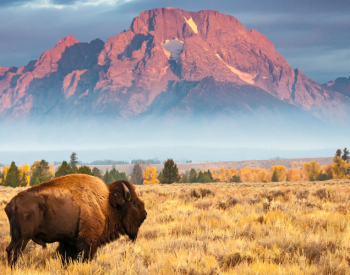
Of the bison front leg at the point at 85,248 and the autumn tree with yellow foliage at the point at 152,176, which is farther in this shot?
the autumn tree with yellow foliage at the point at 152,176

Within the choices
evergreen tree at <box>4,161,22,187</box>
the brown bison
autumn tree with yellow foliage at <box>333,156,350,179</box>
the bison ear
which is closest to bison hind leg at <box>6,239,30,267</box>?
the brown bison

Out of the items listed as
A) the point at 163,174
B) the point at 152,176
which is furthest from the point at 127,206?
the point at 152,176

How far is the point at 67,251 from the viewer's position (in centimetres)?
621

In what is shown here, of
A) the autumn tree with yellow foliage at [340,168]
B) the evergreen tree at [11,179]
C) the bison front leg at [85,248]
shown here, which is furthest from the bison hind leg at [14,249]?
the autumn tree with yellow foliage at [340,168]

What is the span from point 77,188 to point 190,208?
7.20 m

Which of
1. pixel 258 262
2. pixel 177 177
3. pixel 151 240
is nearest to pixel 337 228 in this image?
pixel 258 262

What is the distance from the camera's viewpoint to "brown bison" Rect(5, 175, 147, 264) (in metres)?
5.23

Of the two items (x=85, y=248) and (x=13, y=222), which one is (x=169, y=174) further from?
(x=13, y=222)

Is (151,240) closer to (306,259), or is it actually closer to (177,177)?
(306,259)

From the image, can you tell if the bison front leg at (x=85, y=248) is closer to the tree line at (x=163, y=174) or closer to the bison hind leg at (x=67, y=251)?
the bison hind leg at (x=67, y=251)

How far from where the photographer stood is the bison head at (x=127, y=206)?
628cm

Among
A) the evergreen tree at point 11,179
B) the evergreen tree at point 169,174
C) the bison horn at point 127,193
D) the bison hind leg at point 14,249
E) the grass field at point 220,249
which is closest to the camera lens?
the bison hind leg at point 14,249

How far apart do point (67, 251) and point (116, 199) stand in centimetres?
126

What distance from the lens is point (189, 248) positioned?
22.0 feet
